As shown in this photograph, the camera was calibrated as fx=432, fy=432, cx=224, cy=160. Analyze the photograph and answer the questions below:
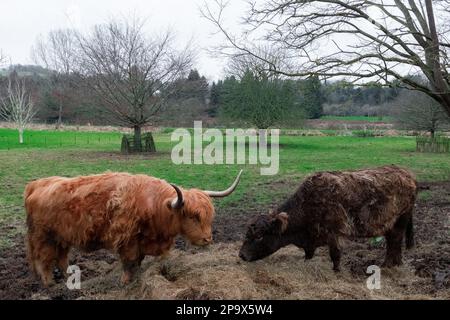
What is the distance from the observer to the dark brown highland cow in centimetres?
521

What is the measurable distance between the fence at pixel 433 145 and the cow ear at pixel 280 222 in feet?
84.3

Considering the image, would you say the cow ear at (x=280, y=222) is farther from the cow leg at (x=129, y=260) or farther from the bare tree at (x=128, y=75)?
the bare tree at (x=128, y=75)

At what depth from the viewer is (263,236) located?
5277 millimetres

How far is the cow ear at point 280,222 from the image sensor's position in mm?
5230

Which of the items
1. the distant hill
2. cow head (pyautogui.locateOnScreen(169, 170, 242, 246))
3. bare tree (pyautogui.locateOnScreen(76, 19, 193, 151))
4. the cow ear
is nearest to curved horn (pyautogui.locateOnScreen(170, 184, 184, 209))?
cow head (pyautogui.locateOnScreen(169, 170, 242, 246))

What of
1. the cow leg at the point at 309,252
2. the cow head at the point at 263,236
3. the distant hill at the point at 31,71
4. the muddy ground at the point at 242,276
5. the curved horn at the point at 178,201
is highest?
the distant hill at the point at 31,71

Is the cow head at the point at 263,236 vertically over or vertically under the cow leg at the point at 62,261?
over

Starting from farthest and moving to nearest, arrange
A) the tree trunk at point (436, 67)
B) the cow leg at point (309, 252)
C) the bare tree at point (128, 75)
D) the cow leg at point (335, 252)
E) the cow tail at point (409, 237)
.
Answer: the bare tree at point (128, 75) < the tree trunk at point (436, 67) < the cow tail at point (409, 237) < the cow leg at point (309, 252) < the cow leg at point (335, 252)

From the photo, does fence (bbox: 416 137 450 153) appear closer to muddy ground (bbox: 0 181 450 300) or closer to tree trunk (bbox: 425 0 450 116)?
tree trunk (bbox: 425 0 450 116)

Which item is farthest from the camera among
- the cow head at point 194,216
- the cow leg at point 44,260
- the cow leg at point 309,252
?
the cow leg at point 309,252

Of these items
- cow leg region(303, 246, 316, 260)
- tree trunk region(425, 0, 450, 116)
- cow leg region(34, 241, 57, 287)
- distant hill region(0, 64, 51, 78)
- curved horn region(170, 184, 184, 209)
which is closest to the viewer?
curved horn region(170, 184, 184, 209)

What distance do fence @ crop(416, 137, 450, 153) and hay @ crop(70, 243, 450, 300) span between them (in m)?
25.0

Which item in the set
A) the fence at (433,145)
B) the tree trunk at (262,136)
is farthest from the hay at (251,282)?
the tree trunk at (262,136)

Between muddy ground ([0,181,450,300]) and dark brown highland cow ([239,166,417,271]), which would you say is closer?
muddy ground ([0,181,450,300])
